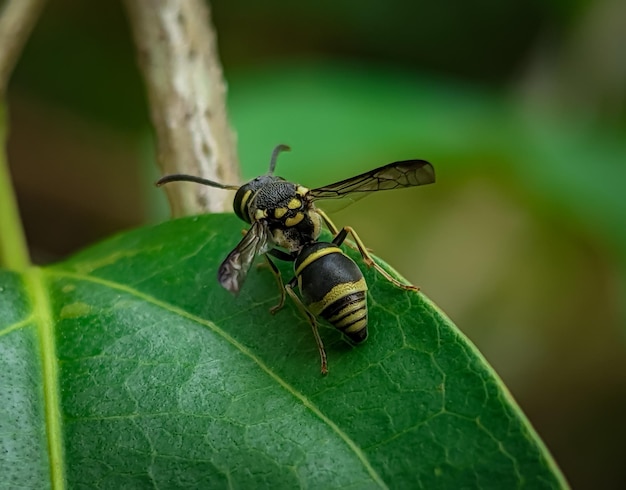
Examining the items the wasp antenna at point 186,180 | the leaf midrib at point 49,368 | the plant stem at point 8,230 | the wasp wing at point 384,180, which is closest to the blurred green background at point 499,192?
the plant stem at point 8,230

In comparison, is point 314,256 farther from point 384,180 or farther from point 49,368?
point 49,368

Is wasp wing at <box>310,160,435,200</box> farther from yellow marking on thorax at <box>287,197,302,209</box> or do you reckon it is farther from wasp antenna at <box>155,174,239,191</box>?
wasp antenna at <box>155,174,239,191</box>

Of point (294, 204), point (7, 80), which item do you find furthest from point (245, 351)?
point (7, 80)

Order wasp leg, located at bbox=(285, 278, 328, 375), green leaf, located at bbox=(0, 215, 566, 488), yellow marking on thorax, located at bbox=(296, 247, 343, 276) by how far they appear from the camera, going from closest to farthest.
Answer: green leaf, located at bbox=(0, 215, 566, 488) → wasp leg, located at bbox=(285, 278, 328, 375) → yellow marking on thorax, located at bbox=(296, 247, 343, 276)

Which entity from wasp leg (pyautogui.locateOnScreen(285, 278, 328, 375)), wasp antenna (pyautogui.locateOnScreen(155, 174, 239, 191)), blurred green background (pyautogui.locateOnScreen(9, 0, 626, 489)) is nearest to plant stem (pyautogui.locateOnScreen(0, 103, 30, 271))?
wasp antenna (pyautogui.locateOnScreen(155, 174, 239, 191))

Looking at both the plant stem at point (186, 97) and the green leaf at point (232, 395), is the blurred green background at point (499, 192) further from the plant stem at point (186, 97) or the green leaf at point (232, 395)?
the green leaf at point (232, 395)

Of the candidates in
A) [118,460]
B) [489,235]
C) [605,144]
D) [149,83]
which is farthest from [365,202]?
[118,460]

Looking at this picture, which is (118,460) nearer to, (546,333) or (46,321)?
(46,321)
